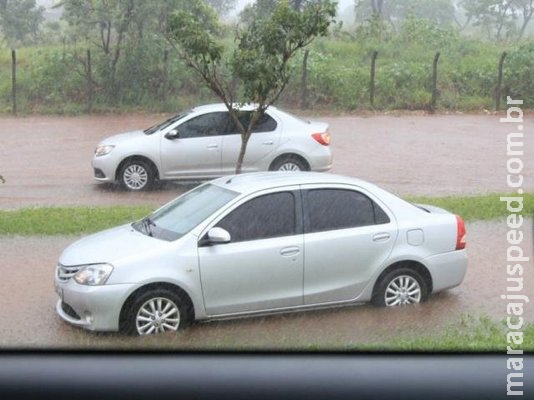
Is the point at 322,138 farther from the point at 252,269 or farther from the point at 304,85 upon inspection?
the point at 252,269

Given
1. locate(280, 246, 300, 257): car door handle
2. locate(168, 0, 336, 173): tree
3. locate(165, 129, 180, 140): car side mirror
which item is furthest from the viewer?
locate(165, 129, 180, 140): car side mirror

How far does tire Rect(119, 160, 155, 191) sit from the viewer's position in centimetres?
780

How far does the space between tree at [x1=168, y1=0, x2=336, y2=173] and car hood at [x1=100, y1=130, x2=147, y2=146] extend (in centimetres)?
95

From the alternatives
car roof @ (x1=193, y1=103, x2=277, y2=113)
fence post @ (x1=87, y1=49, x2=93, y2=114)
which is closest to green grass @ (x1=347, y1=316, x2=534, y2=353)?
car roof @ (x1=193, y1=103, x2=277, y2=113)

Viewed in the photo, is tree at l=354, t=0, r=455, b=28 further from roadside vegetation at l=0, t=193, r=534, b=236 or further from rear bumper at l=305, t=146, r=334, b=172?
roadside vegetation at l=0, t=193, r=534, b=236

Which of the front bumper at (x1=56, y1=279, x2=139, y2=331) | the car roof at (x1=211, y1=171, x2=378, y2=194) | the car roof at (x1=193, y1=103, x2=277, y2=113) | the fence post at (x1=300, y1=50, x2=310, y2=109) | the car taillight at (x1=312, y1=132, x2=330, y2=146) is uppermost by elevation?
the fence post at (x1=300, y1=50, x2=310, y2=109)

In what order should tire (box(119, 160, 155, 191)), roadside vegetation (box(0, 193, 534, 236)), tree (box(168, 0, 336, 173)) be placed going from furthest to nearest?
tire (box(119, 160, 155, 191))
tree (box(168, 0, 336, 173))
roadside vegetation (box(0, 193, 534, 236))

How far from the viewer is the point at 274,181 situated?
577 centimetres

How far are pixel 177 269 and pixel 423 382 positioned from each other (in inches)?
75.0

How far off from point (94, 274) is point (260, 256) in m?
0.99

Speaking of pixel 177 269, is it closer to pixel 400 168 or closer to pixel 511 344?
pixel 511 344

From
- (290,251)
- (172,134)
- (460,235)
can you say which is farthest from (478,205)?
(172,134)

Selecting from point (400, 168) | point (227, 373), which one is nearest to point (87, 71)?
point (400, 168)

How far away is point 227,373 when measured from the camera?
383cm
